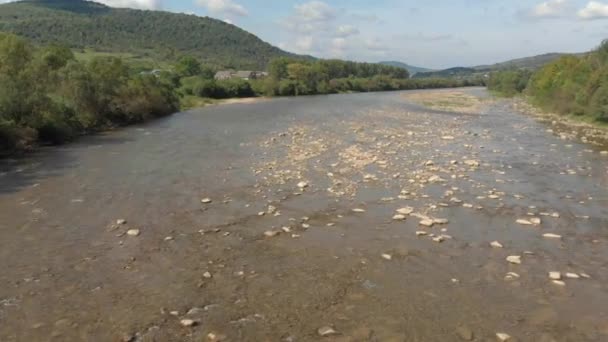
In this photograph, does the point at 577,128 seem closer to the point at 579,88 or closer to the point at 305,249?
the point at 579,88

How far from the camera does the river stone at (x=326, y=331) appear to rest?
8.08 meters

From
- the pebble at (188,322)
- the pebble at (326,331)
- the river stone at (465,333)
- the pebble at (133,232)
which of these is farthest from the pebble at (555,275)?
the pebble at (133,232)

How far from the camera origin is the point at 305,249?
1199 centimetres

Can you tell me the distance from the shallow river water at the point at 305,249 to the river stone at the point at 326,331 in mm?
17

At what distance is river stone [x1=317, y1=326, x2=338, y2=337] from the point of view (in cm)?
808

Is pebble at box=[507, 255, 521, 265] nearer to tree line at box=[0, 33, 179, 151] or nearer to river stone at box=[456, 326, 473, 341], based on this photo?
river stone at box=[456, 326, 473, 341]

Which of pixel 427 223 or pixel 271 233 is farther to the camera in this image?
pixel 427 223

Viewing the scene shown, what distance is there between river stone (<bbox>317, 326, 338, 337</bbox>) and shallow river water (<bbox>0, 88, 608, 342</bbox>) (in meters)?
0.02

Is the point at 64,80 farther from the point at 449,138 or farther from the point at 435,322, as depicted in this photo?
the point at 435,322

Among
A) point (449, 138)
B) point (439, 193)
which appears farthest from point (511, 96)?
point (439, 193)

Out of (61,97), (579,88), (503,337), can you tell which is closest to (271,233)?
(503,337)

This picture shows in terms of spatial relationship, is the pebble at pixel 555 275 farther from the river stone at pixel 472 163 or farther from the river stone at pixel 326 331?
the river stone at pixel 472 163

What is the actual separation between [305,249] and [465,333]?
4.74 metres

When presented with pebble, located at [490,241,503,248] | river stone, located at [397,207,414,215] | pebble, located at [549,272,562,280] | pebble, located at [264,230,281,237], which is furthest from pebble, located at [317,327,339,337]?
river stone, located at [397,207,414,215]
